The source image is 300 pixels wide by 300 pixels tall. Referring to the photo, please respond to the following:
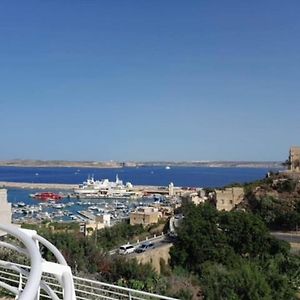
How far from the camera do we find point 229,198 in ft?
119

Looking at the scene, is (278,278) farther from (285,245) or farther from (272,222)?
(272,222)

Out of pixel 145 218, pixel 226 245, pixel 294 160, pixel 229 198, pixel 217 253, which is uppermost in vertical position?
pixel 294 160

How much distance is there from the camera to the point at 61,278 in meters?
2.41

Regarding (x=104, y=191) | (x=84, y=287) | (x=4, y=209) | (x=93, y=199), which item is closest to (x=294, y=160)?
(x=4, y=209)

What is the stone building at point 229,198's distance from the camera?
118 feet

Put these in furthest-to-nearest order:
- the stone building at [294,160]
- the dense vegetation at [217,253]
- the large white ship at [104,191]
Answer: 1. the large white ship at [104,191]
2. the stone building at [294,160]
3. the dense vegetation at [217,253]

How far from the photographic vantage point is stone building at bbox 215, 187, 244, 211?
3600 centimetres

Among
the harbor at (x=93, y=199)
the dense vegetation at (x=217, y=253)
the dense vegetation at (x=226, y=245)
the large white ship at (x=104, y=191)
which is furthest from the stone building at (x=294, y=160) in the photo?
the large white ship at (x=104, y=191)

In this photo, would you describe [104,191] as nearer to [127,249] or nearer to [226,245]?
[127,249]

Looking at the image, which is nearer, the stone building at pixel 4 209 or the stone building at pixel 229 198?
the stone building at pixel 4 209

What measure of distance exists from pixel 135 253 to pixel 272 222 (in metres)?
12.5

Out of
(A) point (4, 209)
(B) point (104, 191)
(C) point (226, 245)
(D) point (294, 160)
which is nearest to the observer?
(A) point (4, 209)

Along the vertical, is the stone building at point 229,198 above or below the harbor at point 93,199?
above

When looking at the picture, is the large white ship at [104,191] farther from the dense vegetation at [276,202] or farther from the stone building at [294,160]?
the dense vegetation at [276,202]
